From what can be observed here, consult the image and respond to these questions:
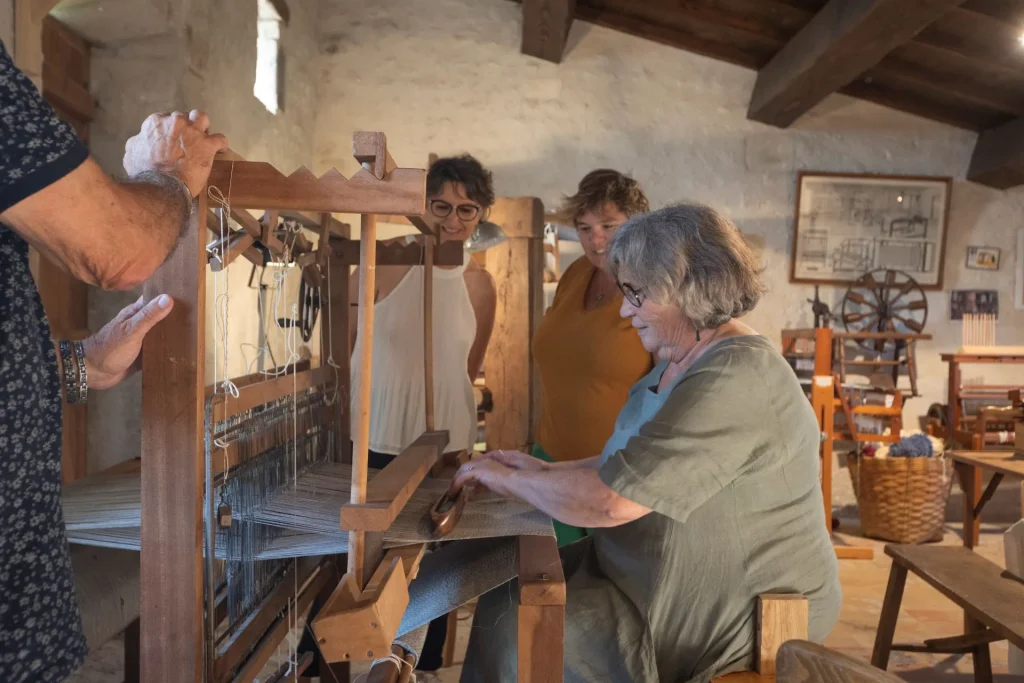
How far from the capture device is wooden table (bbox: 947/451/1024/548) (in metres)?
3.04

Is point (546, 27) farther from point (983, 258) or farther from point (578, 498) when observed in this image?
point (578, 498)

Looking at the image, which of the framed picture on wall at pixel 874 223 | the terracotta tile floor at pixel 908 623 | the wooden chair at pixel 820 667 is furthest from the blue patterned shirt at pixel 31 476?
the framed picture on wall at pixel 874 223

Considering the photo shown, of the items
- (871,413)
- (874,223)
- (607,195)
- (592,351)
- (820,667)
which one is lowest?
(871,413)

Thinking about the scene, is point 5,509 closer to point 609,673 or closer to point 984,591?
point 609,673

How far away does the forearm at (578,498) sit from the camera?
1.18 meters

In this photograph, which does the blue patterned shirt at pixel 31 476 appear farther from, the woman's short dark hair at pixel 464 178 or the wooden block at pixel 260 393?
the woman's short dark hair at pixel 464 178

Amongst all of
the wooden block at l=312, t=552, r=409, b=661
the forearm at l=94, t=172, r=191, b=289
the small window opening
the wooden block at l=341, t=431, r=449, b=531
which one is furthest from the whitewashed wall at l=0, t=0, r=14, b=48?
the small window opening

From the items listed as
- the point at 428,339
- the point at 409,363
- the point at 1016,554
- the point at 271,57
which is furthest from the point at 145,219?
the point at 271,57

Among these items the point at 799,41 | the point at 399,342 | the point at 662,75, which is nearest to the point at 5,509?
the point at 399,342

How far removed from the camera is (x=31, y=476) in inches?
33.7

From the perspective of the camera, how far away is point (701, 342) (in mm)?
1333

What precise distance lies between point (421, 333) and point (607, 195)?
0.59 m

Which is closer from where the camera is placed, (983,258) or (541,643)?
(541,643)

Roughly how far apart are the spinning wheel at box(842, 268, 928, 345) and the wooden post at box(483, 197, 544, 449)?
3.15m
